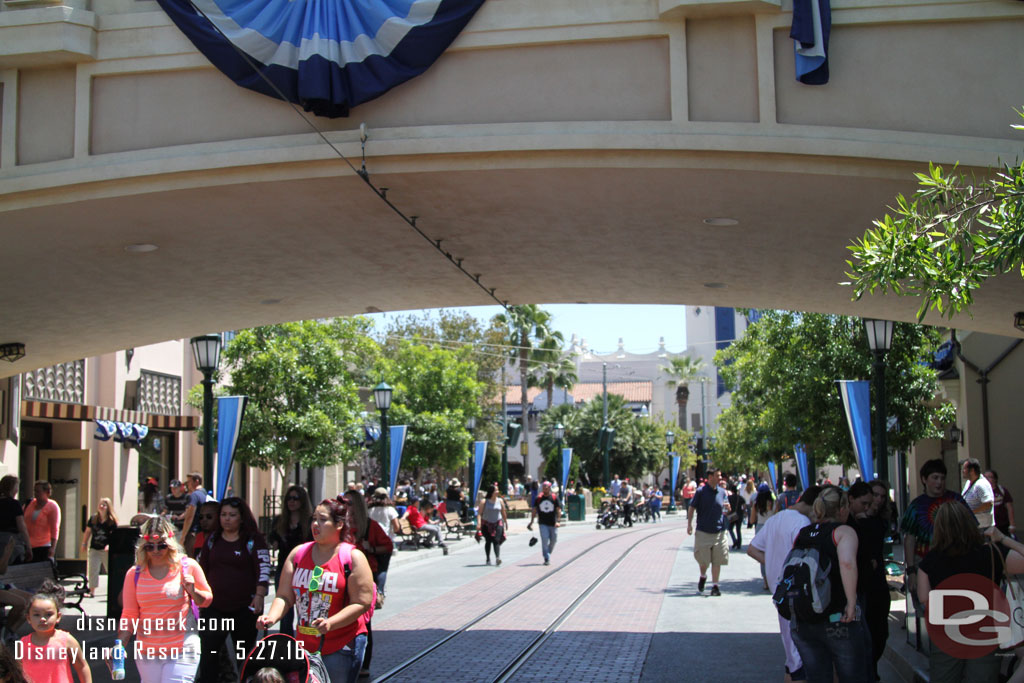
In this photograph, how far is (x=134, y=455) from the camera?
25.5 meters

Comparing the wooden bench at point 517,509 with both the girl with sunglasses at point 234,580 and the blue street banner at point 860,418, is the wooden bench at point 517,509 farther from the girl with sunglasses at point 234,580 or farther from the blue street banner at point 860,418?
the girl with sunglasses at point 234,580

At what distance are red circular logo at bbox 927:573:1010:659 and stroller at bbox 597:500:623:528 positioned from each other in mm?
32404

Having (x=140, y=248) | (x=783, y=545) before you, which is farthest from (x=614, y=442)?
(x=783, y=545)

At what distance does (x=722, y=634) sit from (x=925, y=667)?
3.51 m

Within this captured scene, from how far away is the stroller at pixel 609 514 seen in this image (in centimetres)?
3928

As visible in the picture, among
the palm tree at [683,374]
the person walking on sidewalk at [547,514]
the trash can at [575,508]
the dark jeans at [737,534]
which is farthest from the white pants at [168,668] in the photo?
the palm tree at [683,374]

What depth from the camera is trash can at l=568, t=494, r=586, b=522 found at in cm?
4556

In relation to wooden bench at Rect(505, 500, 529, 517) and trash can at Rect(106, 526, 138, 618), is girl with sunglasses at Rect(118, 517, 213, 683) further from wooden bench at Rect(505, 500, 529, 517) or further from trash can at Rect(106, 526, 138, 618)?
wooden bench at Rect(505, 500, 529, 517)

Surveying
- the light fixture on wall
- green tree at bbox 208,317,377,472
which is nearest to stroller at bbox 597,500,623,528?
green tree at bbox 208,317,377,472

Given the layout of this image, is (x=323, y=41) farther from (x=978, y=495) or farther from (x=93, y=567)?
(x=93, y=567)

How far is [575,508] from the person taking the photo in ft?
150

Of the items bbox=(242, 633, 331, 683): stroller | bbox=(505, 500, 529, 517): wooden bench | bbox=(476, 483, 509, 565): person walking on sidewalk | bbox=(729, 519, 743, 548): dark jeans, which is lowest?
bbox=(505, 500, 529, 517): wooden bench

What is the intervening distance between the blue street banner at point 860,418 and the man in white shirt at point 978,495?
2.08 meters

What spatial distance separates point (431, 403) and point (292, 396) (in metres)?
15.7
